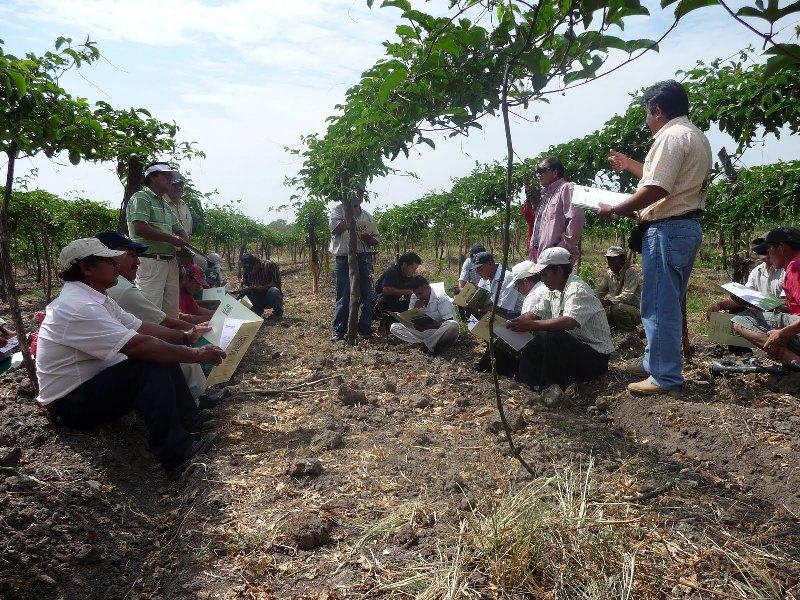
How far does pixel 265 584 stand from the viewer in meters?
1.96

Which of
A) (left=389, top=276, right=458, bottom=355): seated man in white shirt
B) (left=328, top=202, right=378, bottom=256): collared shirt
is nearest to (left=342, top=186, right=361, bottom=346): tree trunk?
(left=328, top=202, right=378, bottom=256): collared shirt

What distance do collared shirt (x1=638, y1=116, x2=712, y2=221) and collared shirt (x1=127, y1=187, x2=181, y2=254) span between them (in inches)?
140

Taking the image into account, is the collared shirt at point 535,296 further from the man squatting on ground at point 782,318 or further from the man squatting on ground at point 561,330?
the man squatting on ground at point 782,318

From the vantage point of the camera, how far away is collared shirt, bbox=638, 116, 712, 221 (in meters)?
3.00

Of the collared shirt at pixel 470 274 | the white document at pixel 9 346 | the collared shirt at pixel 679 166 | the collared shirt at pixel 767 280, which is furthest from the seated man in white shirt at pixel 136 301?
the collared shirt at pixel 767 280

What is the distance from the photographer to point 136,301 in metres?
3.50

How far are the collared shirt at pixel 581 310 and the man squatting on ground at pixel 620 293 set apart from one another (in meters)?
1.92

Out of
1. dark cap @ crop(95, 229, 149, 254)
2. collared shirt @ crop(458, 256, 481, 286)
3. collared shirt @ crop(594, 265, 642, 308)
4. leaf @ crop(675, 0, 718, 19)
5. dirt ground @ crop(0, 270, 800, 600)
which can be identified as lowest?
dirt ground @ crop(0, 270, 800, 600)

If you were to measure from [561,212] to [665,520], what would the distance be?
8.89 ft

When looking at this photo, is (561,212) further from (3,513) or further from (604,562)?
(3,513)

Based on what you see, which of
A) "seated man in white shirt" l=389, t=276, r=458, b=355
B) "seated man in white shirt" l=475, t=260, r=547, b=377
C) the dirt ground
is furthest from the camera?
"seated man in white shirt" l=389, t=276, r=458, b=355

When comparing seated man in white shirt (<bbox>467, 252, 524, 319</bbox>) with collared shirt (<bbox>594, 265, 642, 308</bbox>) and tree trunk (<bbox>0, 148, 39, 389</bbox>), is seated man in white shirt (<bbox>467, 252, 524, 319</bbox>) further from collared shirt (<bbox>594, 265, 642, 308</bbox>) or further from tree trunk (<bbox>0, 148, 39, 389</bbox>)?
tree trunk (<bbox>0, 148, 39, 389</bbox>)

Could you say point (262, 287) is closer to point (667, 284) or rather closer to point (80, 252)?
point (80, 252)

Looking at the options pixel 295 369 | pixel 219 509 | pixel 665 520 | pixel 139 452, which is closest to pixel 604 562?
pixel 665 520
